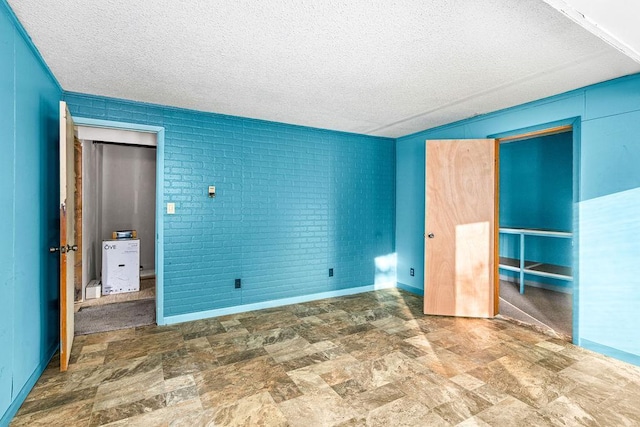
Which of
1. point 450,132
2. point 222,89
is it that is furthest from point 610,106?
point 222,89

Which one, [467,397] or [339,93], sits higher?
[339,93]

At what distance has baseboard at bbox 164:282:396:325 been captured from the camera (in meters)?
3.64

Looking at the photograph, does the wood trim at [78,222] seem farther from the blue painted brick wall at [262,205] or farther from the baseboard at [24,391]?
the baseboard at [24,391]

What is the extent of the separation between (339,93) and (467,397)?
2.74 meters

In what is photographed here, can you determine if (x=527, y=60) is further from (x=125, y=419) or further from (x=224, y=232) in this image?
(x=125, y=419)

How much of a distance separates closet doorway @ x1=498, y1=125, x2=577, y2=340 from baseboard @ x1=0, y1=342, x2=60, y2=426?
4.75 m

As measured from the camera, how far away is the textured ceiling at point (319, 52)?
6.02 feet

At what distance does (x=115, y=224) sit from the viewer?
5719 millimetres

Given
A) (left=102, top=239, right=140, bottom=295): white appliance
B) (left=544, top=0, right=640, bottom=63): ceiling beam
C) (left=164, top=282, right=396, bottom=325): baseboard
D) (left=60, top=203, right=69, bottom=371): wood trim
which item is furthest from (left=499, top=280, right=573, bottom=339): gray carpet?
(left=102, top=239, right=140, bottom=295): white appliance

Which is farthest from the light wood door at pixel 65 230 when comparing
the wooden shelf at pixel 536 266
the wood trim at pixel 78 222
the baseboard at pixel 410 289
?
the wooden shelf at pixel 536 266

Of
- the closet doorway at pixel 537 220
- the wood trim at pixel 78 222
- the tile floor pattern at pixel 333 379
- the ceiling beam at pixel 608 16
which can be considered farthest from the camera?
the closet doorway at pixel 537 220

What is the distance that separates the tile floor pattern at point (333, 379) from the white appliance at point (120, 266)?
179cm

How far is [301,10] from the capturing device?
182 centimetres

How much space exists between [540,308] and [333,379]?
320 centimetres
